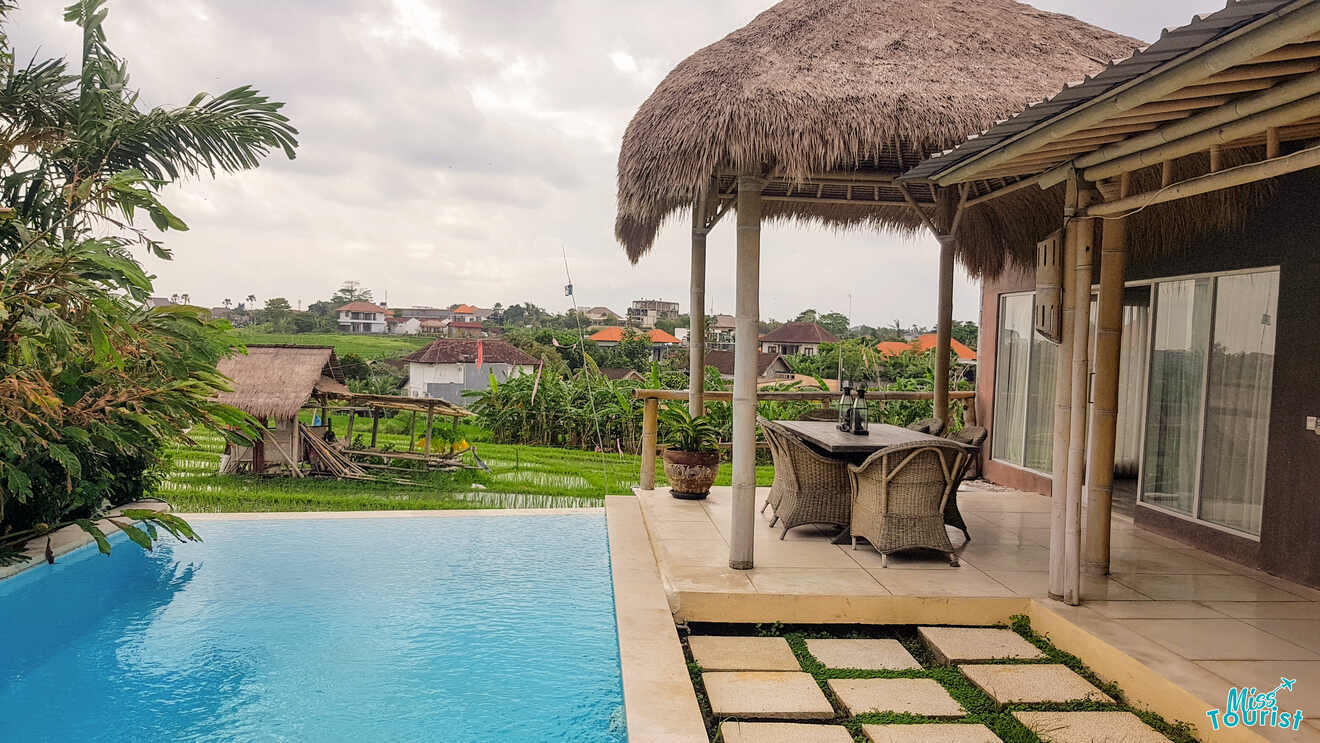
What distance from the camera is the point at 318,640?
4754 millimetres

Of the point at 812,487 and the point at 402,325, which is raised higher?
the point at 402,325

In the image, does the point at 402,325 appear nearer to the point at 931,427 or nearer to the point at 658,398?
the point at 658,398

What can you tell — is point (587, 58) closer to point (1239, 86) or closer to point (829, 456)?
point (829, 456)

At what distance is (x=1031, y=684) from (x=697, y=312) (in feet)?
14.4

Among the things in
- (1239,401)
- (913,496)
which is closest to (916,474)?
(913,496)

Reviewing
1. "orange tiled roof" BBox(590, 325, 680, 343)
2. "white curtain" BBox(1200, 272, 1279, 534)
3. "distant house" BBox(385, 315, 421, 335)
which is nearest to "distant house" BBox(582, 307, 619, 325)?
"orange tiled roof" BBox(590, 325, 680, 343)

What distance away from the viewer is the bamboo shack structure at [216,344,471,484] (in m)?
10.4

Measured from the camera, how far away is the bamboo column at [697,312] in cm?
730

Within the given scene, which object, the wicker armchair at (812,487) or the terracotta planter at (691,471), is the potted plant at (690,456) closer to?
the terracotta planter at (691,471)

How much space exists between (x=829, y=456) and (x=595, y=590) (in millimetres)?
1859

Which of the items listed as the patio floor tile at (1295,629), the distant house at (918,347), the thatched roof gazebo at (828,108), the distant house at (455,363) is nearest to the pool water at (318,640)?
the thatched roof gazebo at (828,108)

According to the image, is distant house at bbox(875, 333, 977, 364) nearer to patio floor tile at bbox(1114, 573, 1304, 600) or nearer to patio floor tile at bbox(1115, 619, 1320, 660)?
patio floor tile at bbox(1114, 573, 1304, 600)

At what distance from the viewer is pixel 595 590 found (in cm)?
572

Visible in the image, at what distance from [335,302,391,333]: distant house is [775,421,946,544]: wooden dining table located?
23330 mm
